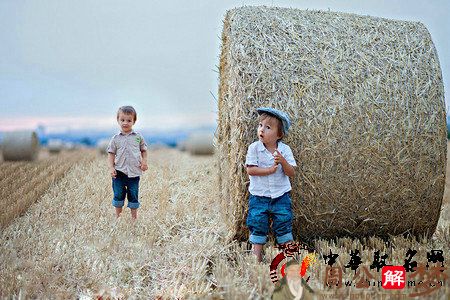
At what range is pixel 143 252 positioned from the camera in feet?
12.6

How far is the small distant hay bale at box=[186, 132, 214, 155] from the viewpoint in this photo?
355 inches

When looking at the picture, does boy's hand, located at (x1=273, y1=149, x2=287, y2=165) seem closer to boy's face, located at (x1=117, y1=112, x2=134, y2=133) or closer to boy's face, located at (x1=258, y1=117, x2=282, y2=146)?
boy's face, located at (x1=258, y1=117, x2=282, y2=146)

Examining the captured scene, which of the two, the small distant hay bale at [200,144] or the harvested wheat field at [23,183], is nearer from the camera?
the harvested wheat field at [23,183]

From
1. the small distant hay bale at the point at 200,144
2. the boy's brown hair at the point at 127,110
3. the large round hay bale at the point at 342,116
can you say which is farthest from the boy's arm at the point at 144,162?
the small distant hay bale at the point at 200,144

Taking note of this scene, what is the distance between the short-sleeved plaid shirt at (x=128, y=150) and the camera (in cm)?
451

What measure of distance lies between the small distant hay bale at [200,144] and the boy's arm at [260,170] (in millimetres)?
5289

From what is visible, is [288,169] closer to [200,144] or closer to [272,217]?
[272,217]

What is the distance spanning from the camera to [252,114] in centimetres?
375

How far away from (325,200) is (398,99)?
957 millimetres

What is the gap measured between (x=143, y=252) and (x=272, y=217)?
96cm

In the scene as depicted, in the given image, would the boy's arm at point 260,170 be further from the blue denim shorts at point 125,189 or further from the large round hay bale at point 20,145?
the large round hay bale at point 20,145

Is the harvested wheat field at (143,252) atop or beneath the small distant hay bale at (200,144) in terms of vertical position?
beneath

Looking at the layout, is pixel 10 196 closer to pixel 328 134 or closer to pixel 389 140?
pixel 328 134

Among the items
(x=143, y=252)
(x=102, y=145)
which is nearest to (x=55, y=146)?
(x=102, y=145)
